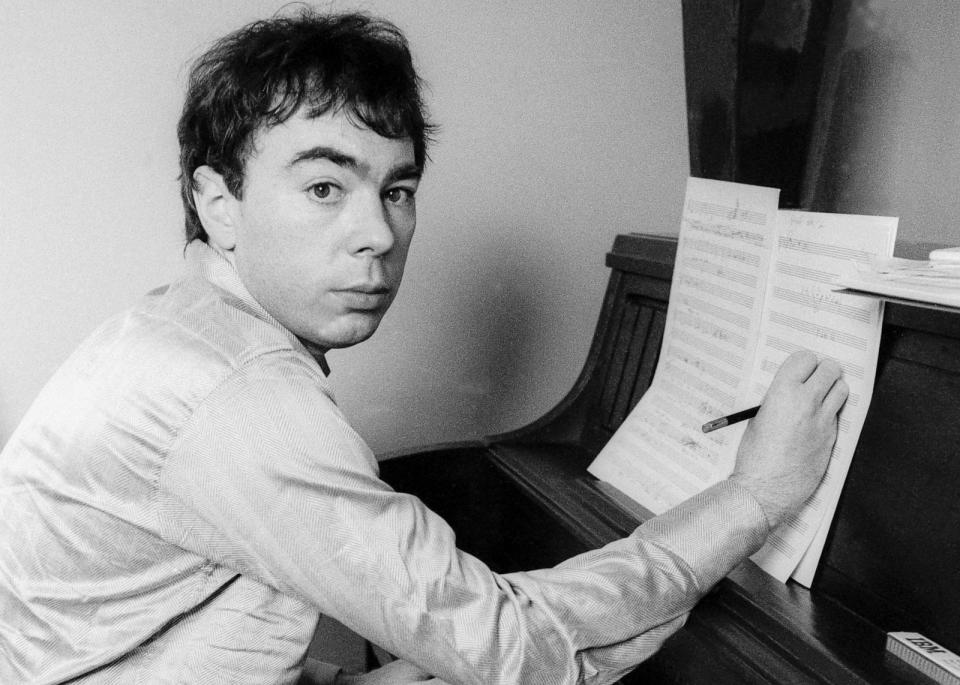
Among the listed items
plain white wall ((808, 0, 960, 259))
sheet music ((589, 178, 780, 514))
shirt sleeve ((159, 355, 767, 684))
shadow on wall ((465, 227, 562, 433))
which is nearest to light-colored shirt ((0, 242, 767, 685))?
shirt sleeve ((159, 355, 767, 684))

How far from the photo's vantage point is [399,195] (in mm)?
1183

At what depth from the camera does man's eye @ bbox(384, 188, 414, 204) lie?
1.17m

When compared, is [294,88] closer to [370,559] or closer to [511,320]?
[370,559]

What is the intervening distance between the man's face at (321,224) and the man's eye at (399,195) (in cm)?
2

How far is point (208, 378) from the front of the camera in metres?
0.91

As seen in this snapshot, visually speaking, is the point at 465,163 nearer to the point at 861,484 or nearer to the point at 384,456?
the point at 384,456

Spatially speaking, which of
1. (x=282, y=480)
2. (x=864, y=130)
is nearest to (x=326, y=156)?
(x=282, y=480)

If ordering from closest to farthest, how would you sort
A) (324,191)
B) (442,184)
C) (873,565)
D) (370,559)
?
(370,559), (873,565), (324,191), (442,184)

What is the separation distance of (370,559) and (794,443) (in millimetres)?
494

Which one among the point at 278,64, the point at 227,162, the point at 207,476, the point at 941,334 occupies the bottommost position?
the point at 207,476

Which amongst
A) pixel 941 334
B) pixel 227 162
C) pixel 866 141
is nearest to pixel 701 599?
pixel 941 334

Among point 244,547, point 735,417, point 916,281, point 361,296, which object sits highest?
point 916,281

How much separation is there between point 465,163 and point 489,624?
Result: 4.46 ft

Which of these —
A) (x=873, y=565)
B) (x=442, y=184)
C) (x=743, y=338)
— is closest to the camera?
(x=873, y=565)
